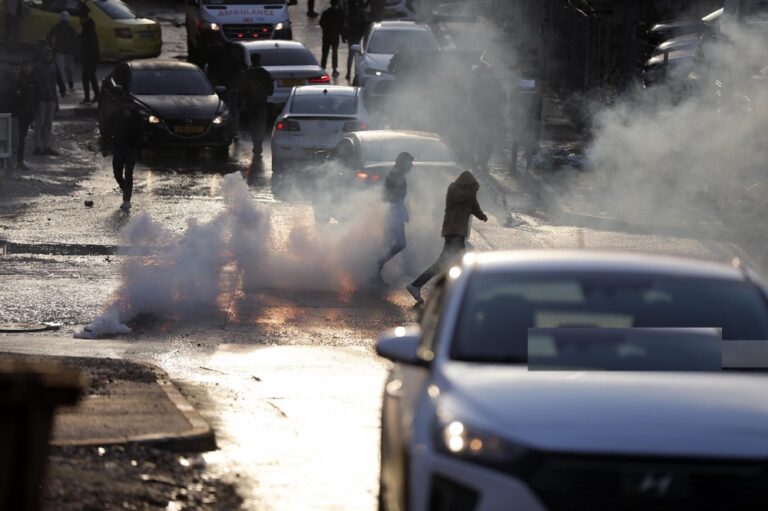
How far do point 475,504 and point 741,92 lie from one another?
733 inches

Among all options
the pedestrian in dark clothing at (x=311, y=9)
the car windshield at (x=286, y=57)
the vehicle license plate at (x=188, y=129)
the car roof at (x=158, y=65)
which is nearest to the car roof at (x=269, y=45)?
the car windshield at (x=286, y=57)

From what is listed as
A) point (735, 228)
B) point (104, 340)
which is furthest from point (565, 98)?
point (104, 340)

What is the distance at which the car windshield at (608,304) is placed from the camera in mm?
6785

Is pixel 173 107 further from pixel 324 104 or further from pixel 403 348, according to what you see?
pixel 403 348

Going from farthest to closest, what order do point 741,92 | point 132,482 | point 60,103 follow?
point 60,103 < point 741,92 < point 132,482

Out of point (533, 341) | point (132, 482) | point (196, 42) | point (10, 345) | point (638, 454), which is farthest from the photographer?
point (196, 42)

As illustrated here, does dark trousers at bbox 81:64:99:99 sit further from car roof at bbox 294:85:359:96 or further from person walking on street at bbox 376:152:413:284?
person walking on street at bbox 376:152:413:284

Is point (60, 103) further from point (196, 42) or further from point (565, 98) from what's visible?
point (565, 98)

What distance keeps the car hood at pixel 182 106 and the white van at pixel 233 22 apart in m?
8.99

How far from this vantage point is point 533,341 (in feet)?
21.9

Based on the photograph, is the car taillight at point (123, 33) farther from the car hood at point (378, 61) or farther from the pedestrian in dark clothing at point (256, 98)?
Answer: the pedestrian in dark clothing at point (256, 98)

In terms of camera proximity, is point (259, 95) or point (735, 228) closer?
point (735, 228)

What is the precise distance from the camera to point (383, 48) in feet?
109

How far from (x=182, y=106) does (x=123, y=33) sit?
10848mm
